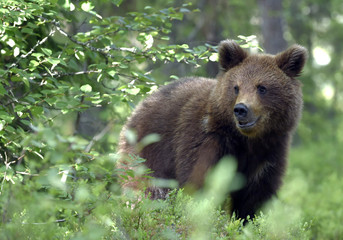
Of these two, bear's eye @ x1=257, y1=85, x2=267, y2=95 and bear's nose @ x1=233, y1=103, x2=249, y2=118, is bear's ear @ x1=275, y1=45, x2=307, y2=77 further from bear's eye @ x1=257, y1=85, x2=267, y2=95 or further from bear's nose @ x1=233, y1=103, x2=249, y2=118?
bear's nose @ x1=233, y1=103, x2=249, y2=118

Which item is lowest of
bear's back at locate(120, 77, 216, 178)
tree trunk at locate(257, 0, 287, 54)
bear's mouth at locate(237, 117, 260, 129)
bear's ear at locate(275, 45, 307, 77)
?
tree trunk at locate(257, 0, 287, 54)

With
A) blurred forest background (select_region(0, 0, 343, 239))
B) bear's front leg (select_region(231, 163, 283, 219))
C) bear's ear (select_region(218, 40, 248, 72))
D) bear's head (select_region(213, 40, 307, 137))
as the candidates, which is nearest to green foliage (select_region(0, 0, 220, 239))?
blurred forest background (select_region(0, 0, 343, 239))

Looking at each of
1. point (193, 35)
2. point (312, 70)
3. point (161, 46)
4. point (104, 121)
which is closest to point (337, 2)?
point (312, 70)

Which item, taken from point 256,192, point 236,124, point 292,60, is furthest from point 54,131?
point 292,60

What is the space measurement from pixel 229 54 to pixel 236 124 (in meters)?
1.01

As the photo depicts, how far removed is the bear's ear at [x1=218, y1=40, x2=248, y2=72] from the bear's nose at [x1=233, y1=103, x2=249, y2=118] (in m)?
0.91

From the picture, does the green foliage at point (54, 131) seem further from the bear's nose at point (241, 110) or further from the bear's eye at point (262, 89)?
the bear's nose at point (241, 110)

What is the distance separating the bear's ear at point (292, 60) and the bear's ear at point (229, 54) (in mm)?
459

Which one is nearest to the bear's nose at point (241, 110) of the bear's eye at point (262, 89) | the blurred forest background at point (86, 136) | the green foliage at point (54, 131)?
the bear's eye at point (262, 89)

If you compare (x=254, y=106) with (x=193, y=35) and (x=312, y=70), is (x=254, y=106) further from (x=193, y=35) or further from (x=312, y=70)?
(x=312, y=70)

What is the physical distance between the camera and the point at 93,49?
5793 mm

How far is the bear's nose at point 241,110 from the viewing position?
225 inches

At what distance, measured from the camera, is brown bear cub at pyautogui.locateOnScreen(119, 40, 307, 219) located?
20.0ft

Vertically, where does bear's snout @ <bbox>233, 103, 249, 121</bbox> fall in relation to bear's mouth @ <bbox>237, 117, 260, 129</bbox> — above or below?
above
